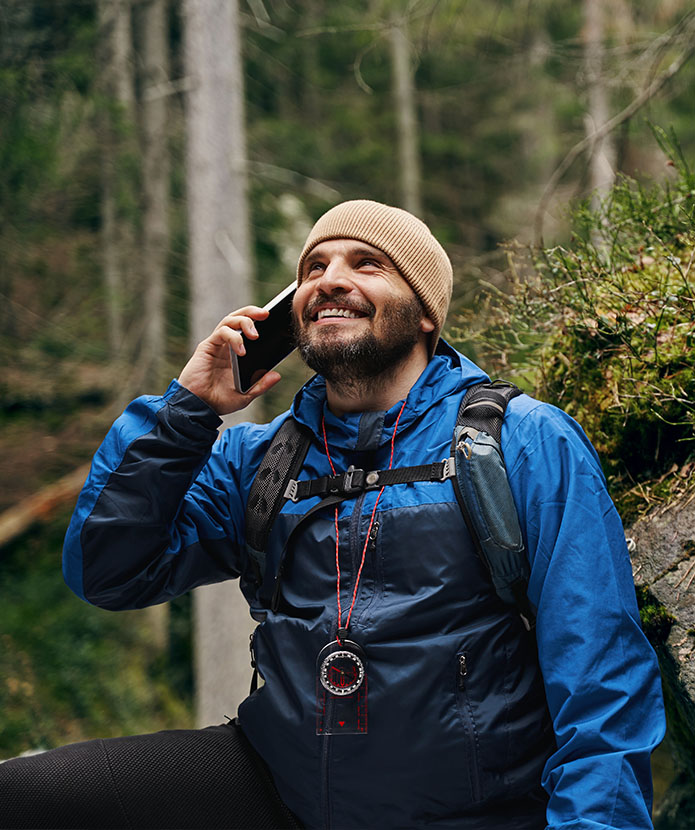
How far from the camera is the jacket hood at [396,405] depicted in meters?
2.78

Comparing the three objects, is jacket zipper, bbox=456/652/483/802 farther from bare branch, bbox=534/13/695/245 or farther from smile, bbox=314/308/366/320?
bare branch, bbox=534/13/695/245

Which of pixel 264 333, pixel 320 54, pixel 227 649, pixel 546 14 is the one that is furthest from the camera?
pixel 320 54

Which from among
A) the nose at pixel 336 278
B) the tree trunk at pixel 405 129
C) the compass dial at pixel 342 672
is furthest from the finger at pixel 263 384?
the tree trunk at pixel 405 129

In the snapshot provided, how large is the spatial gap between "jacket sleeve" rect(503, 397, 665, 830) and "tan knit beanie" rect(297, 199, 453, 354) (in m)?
0.86

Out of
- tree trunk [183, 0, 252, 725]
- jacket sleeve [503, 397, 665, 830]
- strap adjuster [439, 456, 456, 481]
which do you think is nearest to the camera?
jacket sleeve [503, 397, 665, 830]

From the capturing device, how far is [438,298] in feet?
10.6

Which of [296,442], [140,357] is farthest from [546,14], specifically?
[296,442]

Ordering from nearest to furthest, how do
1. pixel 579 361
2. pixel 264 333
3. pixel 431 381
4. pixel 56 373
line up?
pixel 431 381, pixel 264 333, pixel 579 361, pixel 56 373

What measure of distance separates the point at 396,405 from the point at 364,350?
229mm

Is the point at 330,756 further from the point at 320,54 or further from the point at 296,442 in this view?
the point at 320,54

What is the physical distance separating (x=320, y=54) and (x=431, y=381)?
1953cm

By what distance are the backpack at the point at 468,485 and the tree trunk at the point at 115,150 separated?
33.1 ft

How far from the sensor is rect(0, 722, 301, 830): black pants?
255cm

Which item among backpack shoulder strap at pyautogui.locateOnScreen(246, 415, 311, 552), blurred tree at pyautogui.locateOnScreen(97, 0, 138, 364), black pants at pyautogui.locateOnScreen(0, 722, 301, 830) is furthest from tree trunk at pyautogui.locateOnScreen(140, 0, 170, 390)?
black pants at pyautogui.locateOnScreen(0, 722, 301, 830)
